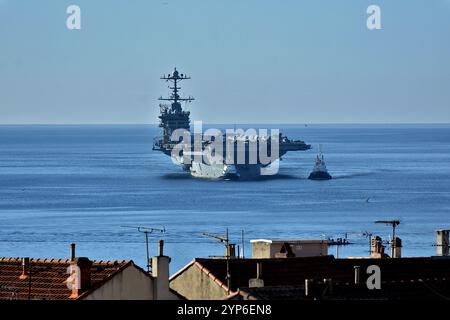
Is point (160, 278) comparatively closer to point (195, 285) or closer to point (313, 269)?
point (195, 285)

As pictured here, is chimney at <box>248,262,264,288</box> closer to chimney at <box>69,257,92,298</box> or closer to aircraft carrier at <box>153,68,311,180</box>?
chimney at <box>69,257,92,298</box>

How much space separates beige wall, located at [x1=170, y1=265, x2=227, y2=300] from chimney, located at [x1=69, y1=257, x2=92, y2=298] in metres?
3.42

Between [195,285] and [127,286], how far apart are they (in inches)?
Result: 138

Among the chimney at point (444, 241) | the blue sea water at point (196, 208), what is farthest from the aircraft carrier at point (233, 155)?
the chimney at point (444, 241)

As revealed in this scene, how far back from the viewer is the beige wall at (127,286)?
1762 cm

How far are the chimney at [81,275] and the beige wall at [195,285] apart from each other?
11.2 feet

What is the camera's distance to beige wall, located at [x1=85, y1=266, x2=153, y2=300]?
17.6 metres

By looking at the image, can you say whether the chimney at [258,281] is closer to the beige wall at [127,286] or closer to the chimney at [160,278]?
the chimney at [160,278]

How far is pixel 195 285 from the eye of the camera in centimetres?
2122

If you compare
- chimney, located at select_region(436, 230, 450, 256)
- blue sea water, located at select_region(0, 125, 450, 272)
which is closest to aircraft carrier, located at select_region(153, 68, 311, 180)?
blue sea water, located at select_region(0, 125, 450, 272)

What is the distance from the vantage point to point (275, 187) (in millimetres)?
150750

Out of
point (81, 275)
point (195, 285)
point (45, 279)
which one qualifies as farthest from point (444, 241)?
point (81, 275)
